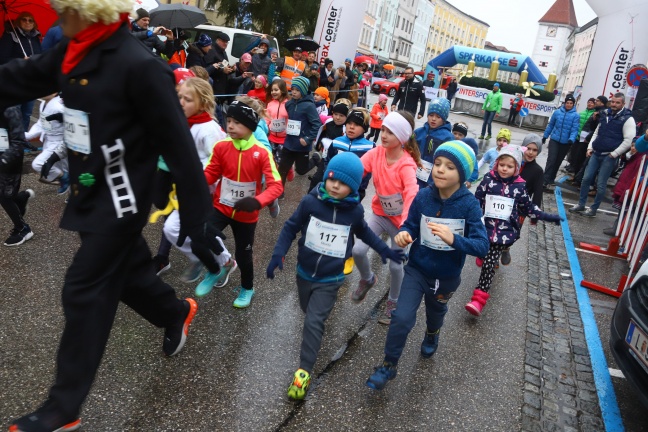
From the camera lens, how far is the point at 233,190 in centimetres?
423

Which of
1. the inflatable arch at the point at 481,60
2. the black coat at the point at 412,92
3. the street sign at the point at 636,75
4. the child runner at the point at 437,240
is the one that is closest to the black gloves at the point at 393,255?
the child runner at the point at 437,240

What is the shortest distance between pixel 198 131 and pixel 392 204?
170cm

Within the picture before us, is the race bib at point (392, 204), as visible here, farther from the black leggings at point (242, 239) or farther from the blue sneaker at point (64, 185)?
the blue sneaker at point (64, 185)

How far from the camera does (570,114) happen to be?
39.2 ft

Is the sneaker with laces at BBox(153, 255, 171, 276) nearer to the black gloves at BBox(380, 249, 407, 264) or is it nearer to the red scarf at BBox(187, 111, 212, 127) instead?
the red scarf at BBox(187, 111, 212, 127)

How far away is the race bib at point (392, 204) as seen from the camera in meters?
4.73

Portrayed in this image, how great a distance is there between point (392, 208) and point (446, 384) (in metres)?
1.58

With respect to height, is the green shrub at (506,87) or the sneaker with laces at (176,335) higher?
the green shrub at (506,87)

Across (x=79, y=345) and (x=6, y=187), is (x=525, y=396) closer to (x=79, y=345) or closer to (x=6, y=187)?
(x=79, y=345)

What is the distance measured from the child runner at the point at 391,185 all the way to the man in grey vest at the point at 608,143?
6.39 meters

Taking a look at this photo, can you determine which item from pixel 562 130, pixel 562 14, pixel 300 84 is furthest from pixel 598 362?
pixel 562 14

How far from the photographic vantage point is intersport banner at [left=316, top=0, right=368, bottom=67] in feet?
49.5

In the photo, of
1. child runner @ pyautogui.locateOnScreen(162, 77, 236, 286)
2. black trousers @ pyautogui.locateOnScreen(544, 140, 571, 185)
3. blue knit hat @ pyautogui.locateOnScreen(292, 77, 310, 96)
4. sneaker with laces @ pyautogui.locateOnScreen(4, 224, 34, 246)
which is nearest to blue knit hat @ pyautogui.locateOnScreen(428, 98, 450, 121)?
blue knit hat @ pyautogui.locateOnScreen(292, 77, 310, 96)

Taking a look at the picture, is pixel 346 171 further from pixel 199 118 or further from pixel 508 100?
pixel 508 100
